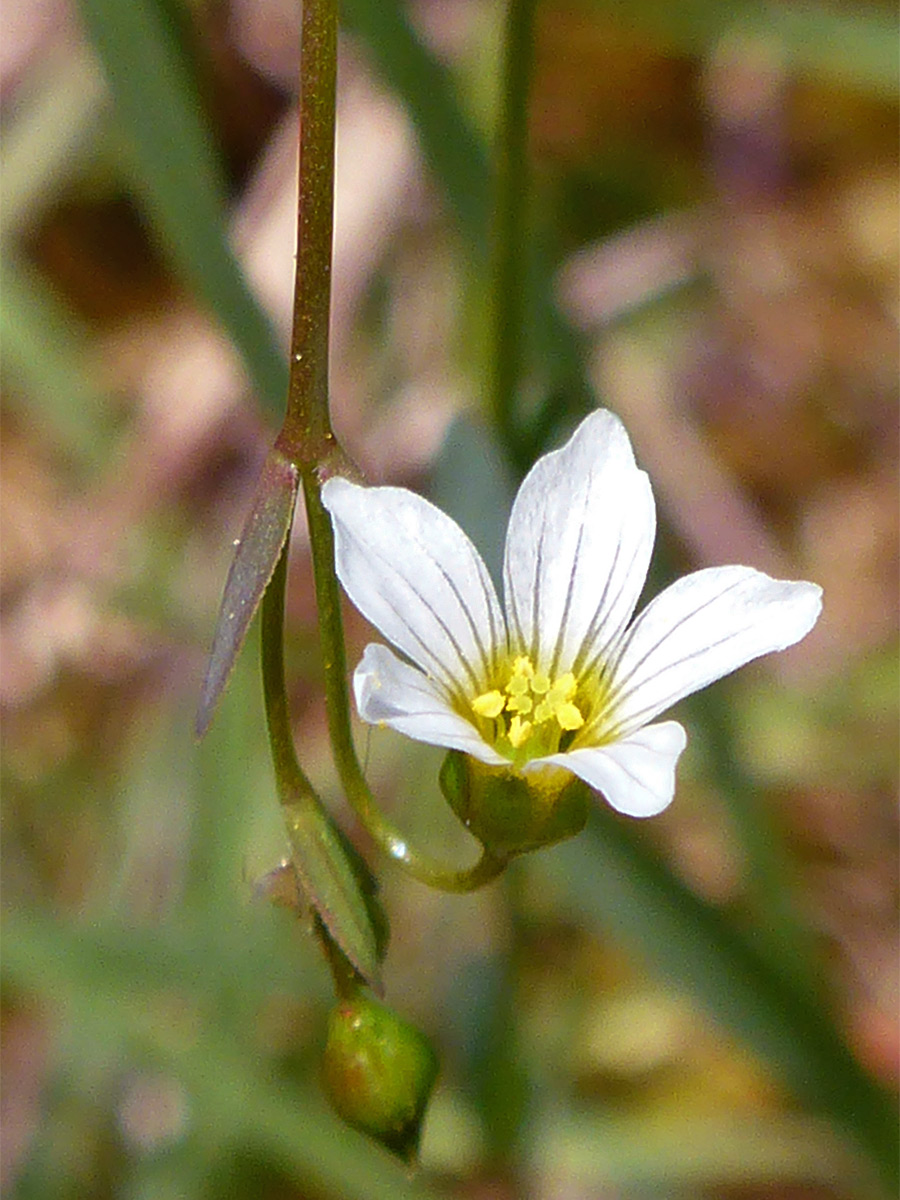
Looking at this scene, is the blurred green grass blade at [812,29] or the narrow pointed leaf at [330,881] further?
the blurred green grass blade at [812,29]

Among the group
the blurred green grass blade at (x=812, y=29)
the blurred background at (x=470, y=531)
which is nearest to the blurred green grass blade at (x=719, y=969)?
the blurred background at (x=470, y=531)

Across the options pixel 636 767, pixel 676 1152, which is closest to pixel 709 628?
pixel 636 767

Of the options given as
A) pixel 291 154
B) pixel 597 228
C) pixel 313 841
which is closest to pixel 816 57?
pixel 597 228

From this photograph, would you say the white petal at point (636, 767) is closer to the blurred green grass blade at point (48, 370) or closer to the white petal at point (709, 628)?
the white petal at point (709, 628)

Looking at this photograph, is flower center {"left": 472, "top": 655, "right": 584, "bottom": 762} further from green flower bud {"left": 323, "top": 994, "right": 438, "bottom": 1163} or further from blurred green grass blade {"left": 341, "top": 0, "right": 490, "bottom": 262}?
blurred green grass blade {"left": 341, "top": 0, "right": 490, "bottom": 262}

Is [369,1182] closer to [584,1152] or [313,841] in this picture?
[584,1152]

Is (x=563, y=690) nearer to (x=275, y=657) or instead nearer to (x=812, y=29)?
(x=275, y=657)
